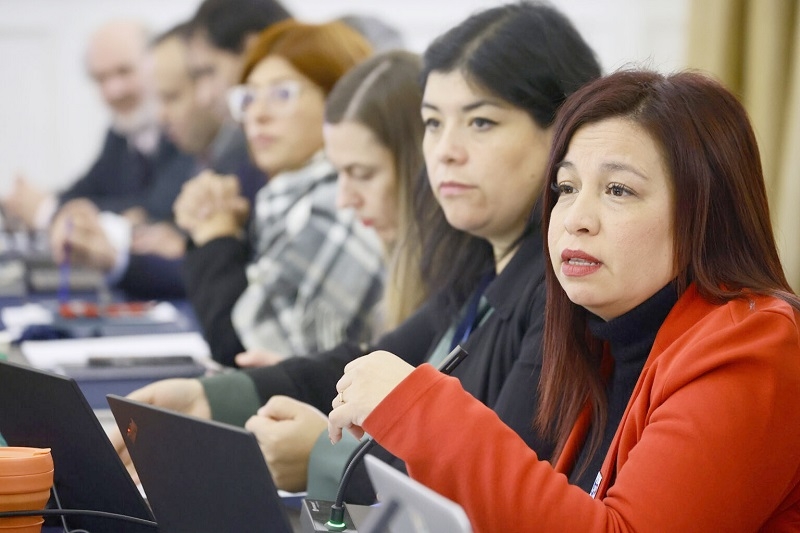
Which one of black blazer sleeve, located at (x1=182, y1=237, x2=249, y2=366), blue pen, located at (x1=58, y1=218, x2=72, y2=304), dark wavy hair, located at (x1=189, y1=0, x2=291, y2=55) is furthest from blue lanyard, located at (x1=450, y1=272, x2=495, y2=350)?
blue pen, located at (x1=58, y1=218, x2=72, y2=304)

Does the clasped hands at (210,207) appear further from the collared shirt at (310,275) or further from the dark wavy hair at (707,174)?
the dark wavy hair at (707,174)

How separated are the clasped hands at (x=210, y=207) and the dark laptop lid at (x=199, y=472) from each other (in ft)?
5.89

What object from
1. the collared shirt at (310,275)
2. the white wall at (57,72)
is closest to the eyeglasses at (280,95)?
the collared shirt at (310,275)

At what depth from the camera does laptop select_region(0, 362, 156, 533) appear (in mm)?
1073

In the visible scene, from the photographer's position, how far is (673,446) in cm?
89

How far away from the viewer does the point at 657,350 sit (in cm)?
101

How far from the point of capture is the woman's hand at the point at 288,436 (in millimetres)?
1467

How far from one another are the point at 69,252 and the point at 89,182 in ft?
4.69

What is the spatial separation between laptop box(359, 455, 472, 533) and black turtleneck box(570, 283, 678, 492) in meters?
0.39

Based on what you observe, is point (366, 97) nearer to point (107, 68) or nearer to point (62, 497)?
point (62, 497)

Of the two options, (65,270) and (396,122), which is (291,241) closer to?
(396,122)

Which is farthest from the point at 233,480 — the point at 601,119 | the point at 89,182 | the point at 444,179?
Answer: the point at 89,182

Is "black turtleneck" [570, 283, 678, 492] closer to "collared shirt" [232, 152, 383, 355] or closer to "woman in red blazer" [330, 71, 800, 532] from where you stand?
"woman in red blazer" [330, 71, 800, 532]

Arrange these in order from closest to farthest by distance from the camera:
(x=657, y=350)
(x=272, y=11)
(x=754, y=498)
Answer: (x=754, y=498), (x=657, y=350), (x=272, y=11)
